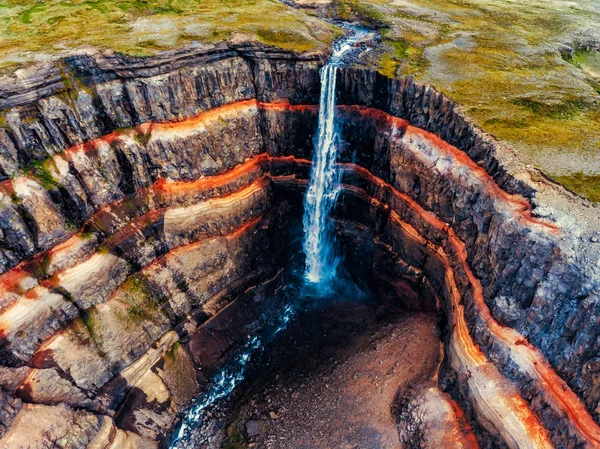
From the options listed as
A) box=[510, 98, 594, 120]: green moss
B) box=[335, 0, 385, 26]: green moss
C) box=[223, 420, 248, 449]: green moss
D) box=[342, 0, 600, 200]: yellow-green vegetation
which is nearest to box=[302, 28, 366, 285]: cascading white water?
box=[342, 0, 600, 200]: yellow-green vegetation

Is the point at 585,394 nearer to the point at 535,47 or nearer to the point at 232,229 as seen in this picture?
the point at 232,229

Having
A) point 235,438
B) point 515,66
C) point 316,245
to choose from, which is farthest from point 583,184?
point 235,438

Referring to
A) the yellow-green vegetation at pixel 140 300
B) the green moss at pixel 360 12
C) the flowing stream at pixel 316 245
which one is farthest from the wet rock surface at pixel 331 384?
the green moss at pixel 360 12

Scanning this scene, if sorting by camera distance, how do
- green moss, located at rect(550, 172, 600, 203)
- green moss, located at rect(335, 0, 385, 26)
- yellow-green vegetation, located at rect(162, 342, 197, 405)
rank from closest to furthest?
green moss, located at rect(550, 172, 600, 203) → yellow-green vegetation, located at rect(162, 342, 197, 405) → green moss, located at rect(335, 0, 385, 26)

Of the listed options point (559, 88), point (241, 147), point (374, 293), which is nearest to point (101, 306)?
point (241, 147)

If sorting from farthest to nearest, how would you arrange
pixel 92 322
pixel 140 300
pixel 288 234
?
pixel 288 234 < pixel 140 300 < pixel 92 322

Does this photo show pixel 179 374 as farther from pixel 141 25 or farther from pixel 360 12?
pixel 360 12

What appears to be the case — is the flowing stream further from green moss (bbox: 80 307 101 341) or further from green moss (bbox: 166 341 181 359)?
green moss (bbox: 80 307 101 341)
